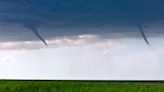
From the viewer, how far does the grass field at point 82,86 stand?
16922 millimetres

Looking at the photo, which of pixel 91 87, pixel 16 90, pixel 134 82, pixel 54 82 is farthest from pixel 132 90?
pixel 16 90

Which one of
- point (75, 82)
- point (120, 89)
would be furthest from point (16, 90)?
point (120, 89)

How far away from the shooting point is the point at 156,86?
55.9 feet

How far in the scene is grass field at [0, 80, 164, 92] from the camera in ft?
55.5

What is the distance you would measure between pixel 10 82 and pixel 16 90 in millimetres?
862

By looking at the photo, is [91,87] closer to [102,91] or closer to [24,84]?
[102,91]

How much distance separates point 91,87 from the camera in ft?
56.2

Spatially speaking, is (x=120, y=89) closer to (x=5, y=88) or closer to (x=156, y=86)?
(x=156, y=86)

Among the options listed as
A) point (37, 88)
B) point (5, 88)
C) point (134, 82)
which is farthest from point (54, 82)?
point (134, 82)

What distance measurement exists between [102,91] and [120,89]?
65 cm

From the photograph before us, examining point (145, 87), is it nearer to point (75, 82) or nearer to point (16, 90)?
point (75, 82)

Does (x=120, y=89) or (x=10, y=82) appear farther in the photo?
(x=10, y=82)

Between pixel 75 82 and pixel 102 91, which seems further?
pixel 75 82

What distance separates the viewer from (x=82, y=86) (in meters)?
17.4
